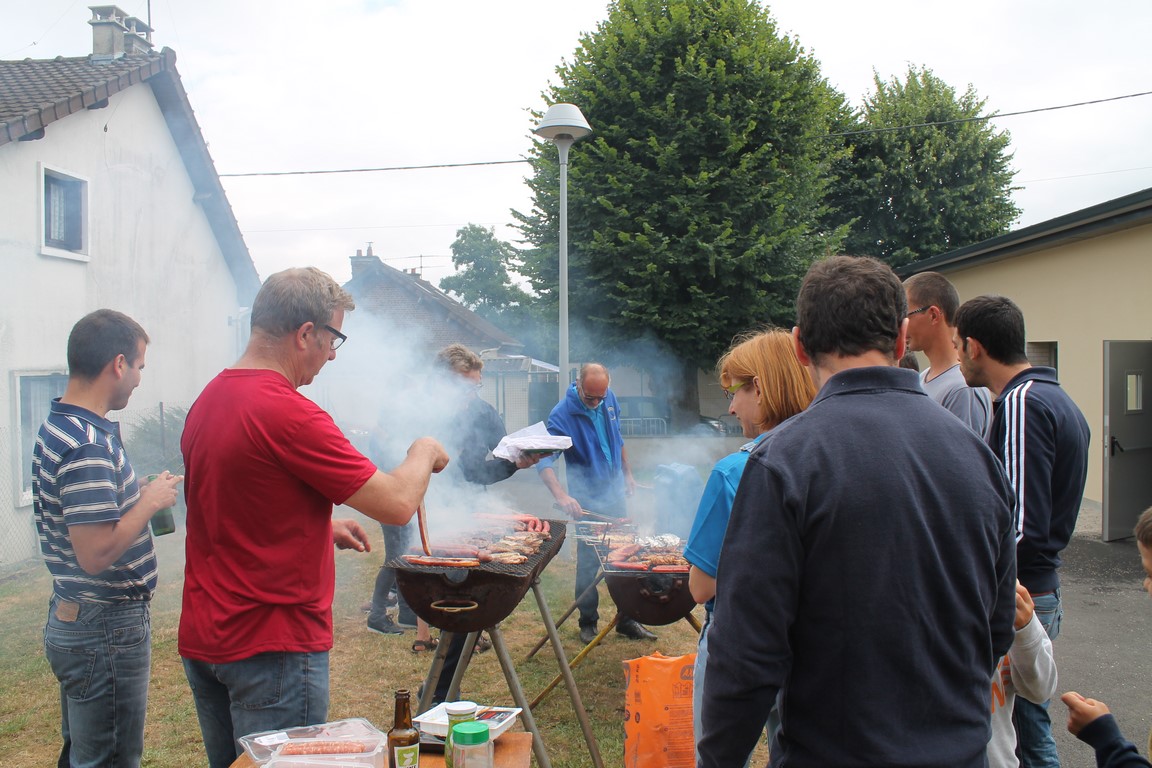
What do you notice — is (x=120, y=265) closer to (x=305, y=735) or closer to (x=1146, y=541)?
(x=305, y=735)

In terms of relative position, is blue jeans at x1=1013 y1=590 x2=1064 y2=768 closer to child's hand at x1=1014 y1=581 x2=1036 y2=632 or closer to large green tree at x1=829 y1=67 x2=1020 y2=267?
child's hand at x1=1014 y1=581 x2=1036 y2=632

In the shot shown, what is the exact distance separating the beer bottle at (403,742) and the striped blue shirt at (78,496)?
1.15 m

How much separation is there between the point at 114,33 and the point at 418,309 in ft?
43.7

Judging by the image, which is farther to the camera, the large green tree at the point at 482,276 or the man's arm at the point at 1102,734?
the large green tree at the point at 482,276

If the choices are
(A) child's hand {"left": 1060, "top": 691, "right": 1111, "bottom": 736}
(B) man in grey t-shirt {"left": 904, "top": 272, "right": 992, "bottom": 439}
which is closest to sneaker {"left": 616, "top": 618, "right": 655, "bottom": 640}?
(B) man in grey t-shirt {"left": 904, "top": 272, "right": 992, "bottom": 439}

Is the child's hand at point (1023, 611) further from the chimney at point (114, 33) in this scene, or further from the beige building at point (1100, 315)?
the chimney at point (114, 33)

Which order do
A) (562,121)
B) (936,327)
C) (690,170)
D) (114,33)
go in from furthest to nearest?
(690,170)
(114,33)
(562,121)
(936,327)

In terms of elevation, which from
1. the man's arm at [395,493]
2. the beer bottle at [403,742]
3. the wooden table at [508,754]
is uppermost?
the man's arm at [395,493]

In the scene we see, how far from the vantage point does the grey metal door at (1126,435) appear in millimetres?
8625

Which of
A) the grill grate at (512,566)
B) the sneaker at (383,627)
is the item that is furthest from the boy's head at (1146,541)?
the sneaker at (383,627)

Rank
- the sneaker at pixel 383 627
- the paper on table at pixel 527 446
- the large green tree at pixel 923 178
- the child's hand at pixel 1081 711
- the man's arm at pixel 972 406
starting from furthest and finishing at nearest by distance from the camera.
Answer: the large green tree at pixel 923 178
the sneaker at pixel 383 627
the paper on table at pixel 527 446
the man's arm at pixel 972 406
the child's hand at pixel 1081 711

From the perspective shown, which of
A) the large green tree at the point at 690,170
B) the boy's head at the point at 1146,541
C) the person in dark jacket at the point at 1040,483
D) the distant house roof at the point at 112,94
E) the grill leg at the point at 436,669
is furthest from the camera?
the large green tree at the point at 690,170

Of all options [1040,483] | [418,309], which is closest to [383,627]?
[1040,483]

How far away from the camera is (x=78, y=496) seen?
2.47 metres
